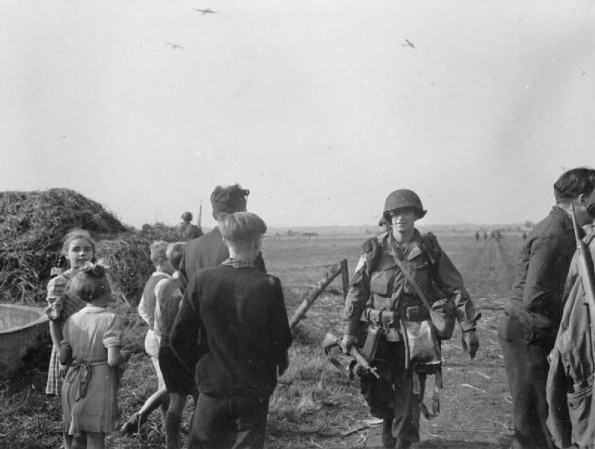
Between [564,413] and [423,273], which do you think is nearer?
[564,413]

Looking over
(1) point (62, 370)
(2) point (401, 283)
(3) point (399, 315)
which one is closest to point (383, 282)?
(2) point (401, 283)

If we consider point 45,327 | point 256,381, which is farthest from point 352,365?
point 45,327

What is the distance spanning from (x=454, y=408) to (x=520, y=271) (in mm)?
2417

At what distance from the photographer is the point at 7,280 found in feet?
32.0

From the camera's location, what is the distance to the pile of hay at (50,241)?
9.68m

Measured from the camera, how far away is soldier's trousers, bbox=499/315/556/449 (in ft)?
13.3

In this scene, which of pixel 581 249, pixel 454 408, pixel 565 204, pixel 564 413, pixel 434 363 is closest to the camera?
pixel 581 249

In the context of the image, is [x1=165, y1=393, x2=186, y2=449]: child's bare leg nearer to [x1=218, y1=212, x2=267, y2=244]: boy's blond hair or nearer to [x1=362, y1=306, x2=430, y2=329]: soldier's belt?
[x1=362, y1=306, x2=430, y2=329]: soldier's belt

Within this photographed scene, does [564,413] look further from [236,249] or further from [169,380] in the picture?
[169,380]

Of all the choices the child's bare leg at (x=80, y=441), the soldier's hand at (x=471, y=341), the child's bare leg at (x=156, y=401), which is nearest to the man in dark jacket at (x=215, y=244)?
the child's bare leg at (x=156, y=401)

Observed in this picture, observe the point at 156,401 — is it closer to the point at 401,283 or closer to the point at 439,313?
the point at 401,283

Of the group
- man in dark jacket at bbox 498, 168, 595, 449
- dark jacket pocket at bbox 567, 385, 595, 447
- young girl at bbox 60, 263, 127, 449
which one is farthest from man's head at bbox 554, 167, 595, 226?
young girl at bbox 60, 263, 127, 449

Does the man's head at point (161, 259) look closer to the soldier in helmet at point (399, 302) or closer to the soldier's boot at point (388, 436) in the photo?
the soldier in helmet at point (399, 302)

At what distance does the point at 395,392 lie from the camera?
466 centimetres
